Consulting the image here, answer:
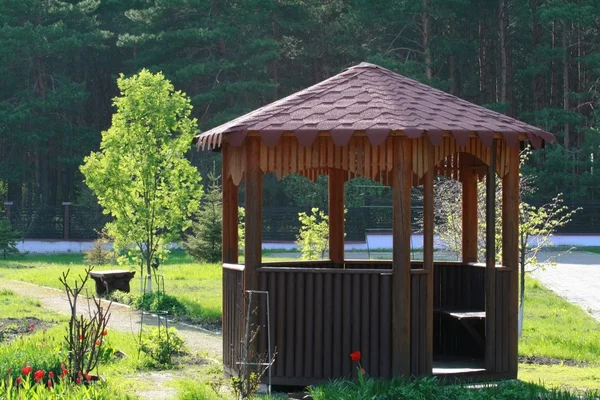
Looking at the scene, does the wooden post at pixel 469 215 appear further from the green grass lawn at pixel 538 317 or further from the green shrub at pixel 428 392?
the green shrub at pixel 428 392

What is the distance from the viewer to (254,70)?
45.4 meters

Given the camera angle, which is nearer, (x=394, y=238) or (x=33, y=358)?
(x=394, y=238)

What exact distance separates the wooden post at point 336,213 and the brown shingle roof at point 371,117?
159cm

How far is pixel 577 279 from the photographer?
26.6 m

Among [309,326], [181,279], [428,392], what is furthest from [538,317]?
[181,279]

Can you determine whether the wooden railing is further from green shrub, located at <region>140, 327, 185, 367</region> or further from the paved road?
the paved road

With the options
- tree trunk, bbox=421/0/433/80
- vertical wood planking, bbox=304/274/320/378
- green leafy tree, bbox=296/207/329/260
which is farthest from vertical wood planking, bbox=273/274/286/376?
tree trunk, bbox=421/0/433/80

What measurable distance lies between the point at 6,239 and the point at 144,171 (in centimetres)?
1890

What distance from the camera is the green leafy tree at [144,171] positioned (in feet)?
62.6

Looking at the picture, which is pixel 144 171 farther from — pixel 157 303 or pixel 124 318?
pixel 124 318

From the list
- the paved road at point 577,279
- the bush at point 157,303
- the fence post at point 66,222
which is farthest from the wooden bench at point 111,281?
the fence post at point 66,222

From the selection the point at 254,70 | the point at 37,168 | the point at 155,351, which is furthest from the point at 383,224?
the point at 155,351

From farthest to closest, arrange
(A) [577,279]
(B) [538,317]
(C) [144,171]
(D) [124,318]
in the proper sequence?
1. (A) [577,279]
2. (C) [144,171]
3. (B) [538,317]
4. (D) [124,318]

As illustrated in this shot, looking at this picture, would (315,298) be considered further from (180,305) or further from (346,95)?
(180,305)
